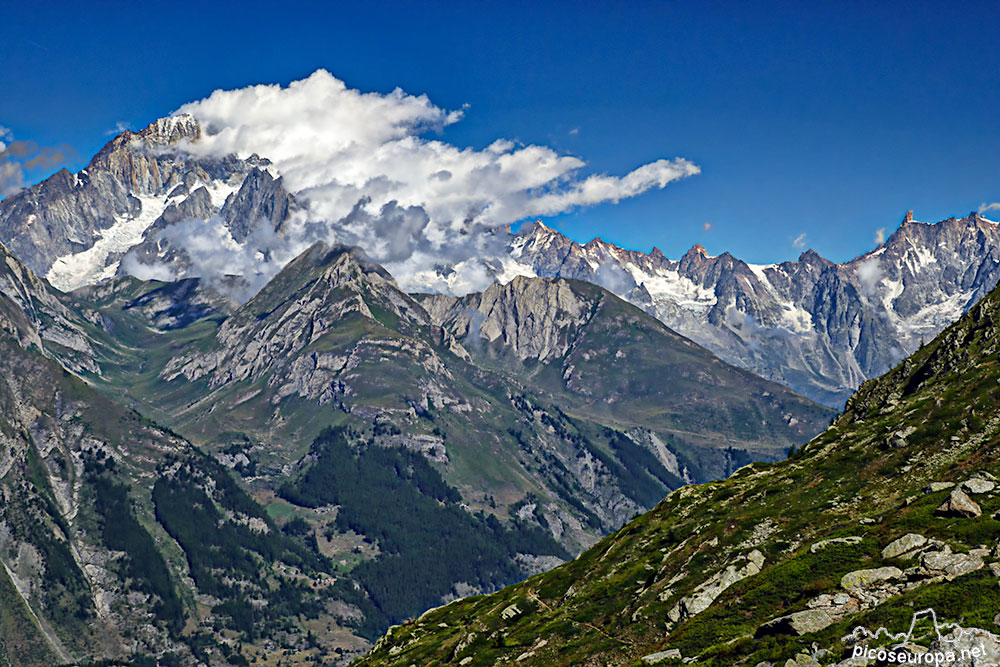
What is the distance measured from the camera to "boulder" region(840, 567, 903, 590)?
62781mm

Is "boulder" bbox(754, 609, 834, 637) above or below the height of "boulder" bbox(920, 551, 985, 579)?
above

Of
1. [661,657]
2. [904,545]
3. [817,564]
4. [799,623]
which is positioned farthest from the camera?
[817,564]

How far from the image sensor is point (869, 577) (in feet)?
209

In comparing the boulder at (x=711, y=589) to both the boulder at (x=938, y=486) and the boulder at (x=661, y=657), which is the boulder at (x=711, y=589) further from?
the boulder at (x=938, y=486)

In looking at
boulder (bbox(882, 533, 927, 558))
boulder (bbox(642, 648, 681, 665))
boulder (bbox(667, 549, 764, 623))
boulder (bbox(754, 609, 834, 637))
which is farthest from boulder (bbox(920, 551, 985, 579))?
boulder (bbox(667, 549, 764, 623))

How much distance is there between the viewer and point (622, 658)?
84.1 m

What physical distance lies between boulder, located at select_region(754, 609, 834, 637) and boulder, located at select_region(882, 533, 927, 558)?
1237 cm

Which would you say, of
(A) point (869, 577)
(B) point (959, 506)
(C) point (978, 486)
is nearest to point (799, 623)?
(A) point (869, 577)

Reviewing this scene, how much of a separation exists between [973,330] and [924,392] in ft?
81.8

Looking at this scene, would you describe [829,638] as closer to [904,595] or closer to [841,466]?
[904,595]

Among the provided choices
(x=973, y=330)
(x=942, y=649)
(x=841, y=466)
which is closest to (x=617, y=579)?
(x=841, y=466)

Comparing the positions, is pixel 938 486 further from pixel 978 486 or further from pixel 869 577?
pixel 869 577

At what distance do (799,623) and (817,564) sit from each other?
16085 mm

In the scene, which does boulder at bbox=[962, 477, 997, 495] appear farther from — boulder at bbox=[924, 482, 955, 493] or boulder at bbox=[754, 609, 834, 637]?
boulder at bbox=[754, 609, 834, 637]
